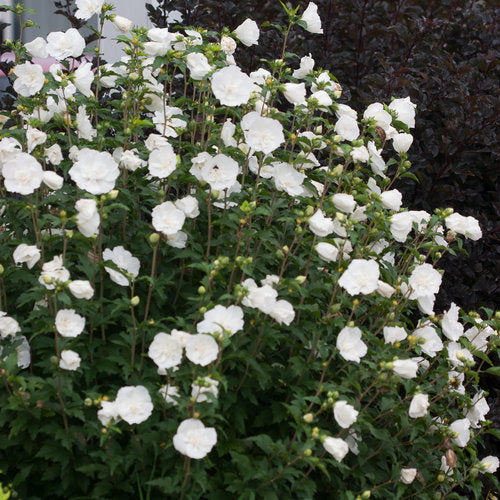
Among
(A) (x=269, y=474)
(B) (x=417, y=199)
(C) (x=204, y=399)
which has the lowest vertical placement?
(B) (x=417, y=199)

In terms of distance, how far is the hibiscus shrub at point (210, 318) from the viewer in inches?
87.9

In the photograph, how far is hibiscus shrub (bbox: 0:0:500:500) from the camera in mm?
2232

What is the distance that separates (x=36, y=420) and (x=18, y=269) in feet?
1.79

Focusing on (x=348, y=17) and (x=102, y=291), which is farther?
(x=348, y=17)

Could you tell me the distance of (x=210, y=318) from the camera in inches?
85.3

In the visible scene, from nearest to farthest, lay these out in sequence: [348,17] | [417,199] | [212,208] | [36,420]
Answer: [36,420], [212,208], [417,199], [348,17]

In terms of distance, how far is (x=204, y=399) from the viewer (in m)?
2.12

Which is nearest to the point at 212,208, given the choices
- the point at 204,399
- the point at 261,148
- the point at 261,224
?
the point at 261,224

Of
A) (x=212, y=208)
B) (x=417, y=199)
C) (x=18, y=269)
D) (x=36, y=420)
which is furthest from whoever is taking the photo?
(x=417, y=199)

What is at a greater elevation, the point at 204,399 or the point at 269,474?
the point at 204,399

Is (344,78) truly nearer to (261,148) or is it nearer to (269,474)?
(261,148)

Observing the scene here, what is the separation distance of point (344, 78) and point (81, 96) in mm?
2092

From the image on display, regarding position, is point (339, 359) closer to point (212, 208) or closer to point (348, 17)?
point (212, 208)

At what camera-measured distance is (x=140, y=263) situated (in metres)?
2.79
